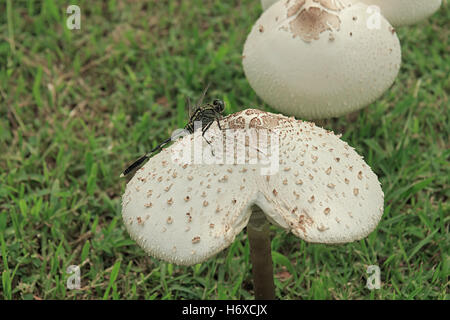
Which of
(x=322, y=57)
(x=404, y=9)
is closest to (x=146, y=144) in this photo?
(x=322, y=57)

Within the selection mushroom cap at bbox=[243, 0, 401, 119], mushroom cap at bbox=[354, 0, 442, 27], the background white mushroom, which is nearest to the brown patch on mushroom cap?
mushroom cap at bbox=[243, 0, 401, 119]

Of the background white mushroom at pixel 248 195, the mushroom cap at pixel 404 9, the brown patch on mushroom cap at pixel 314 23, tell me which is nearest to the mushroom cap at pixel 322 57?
the brown patch on mushroom cap at pixel 314 23

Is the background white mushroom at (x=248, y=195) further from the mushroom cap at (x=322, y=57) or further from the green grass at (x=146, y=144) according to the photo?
the green grass at (x=146, y=144)

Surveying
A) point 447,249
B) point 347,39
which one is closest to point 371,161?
point 447,249

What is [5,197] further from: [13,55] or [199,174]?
[199,174]

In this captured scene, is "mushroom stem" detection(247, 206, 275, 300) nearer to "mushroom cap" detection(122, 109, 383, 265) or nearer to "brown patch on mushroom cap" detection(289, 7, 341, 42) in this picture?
"mushroom cap" detection(122, 109, 383, 265)

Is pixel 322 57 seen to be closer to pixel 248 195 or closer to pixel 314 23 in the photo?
pixel 314 23
